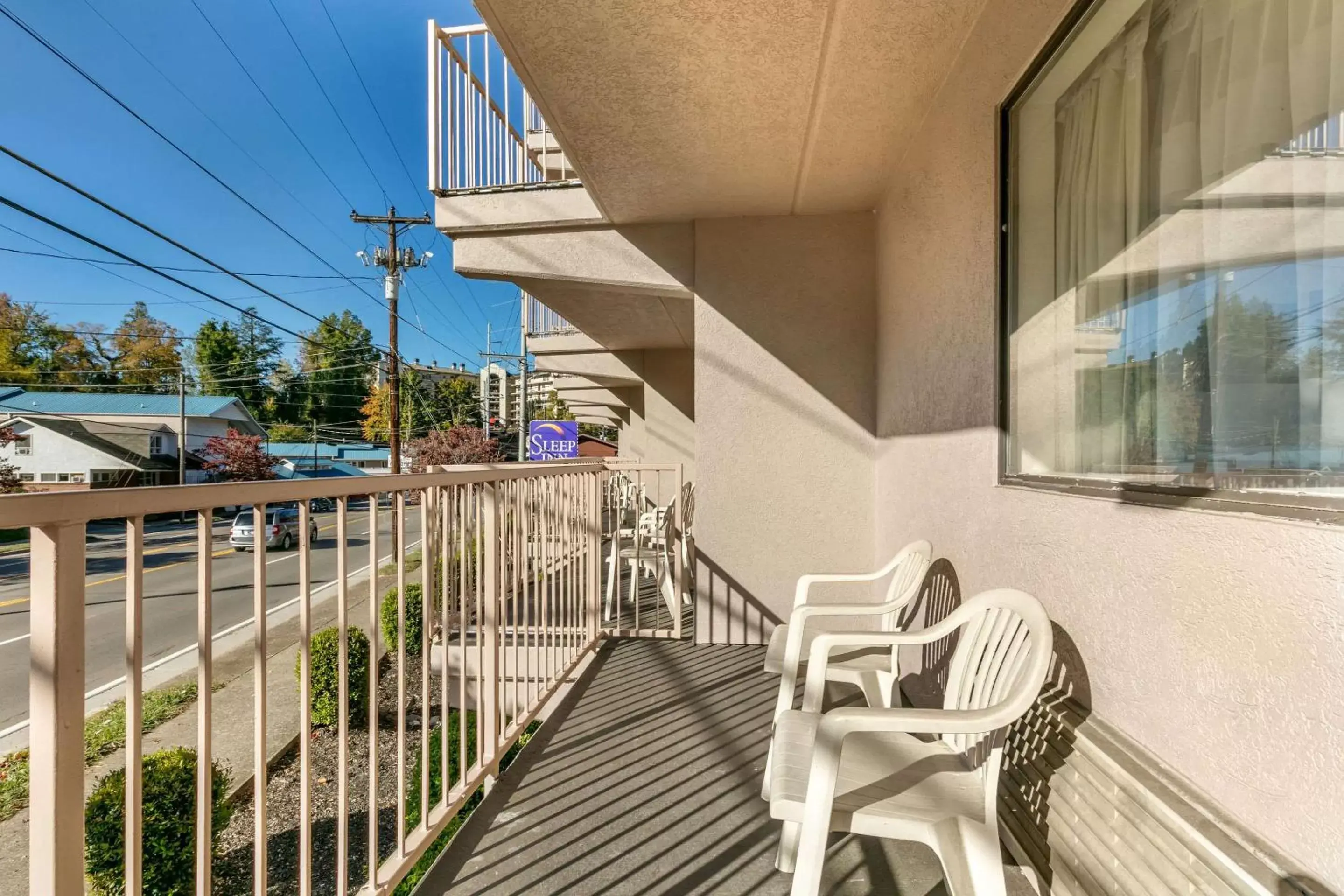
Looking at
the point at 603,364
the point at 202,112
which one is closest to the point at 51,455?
the point at 202,112

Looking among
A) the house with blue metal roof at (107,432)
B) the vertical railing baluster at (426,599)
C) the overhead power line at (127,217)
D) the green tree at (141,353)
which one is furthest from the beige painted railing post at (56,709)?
the green tree at (141,353)

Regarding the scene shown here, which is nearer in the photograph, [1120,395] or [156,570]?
[1120,395]

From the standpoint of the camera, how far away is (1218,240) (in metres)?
1.04

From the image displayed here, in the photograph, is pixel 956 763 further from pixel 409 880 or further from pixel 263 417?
pixel 263 417

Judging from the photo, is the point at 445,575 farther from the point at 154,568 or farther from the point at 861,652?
the point at 154,568

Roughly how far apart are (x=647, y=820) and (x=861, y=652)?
0.98 metres

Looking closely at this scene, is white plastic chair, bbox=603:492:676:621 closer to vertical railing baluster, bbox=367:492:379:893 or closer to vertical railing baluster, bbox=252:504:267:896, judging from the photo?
vertical railing baluster, bbox=367:492:379:893

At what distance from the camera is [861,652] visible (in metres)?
A: 2.23

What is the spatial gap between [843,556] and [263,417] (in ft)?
147

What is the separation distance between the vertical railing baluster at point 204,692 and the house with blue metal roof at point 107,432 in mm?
20426

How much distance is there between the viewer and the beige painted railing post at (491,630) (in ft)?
6.46

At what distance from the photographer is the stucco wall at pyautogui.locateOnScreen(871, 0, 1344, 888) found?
0.82 metres

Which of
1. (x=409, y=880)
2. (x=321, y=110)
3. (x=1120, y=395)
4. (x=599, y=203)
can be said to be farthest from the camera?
(x=321, y=110)

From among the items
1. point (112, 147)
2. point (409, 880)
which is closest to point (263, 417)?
point (112, 147)
